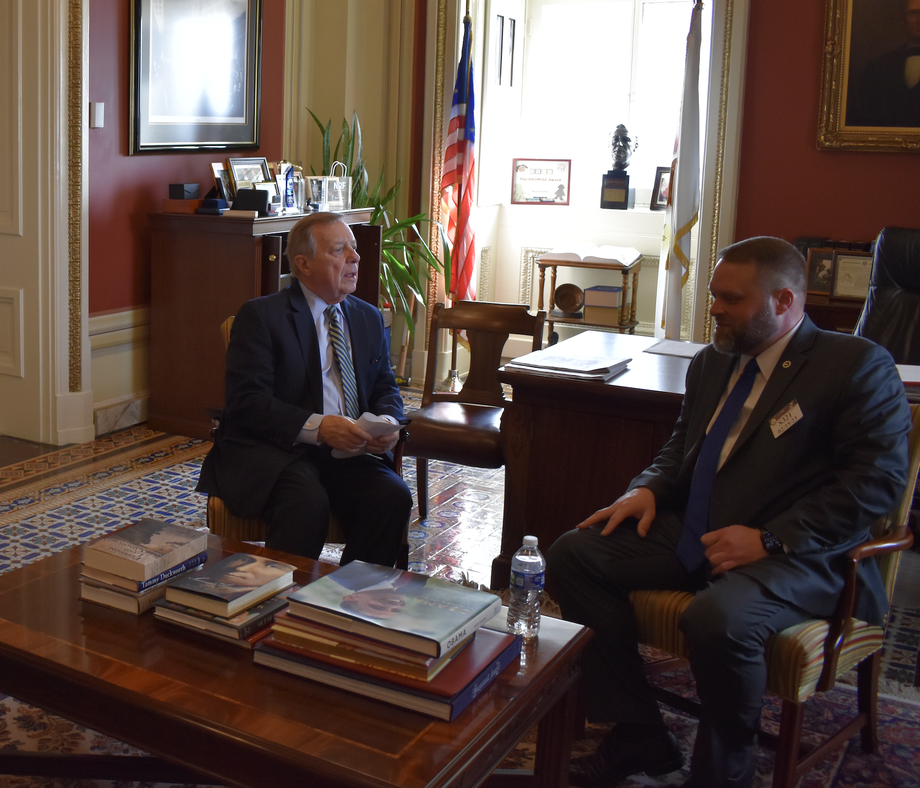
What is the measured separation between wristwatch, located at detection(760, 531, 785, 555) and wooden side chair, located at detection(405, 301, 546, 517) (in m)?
1.43

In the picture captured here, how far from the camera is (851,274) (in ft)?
16.9

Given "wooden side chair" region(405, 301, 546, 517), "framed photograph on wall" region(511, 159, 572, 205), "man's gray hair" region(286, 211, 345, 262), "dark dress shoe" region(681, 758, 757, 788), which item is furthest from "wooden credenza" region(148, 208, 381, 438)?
"dark dress shoe" region(681, 758, 757, 788)

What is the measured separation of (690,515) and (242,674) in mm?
1157

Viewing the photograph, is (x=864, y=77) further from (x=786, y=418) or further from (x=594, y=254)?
(x=786, y=418)

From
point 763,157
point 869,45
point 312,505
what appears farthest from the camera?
point 763,157

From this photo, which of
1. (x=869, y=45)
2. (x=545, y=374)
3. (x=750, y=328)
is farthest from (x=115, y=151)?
(x=869, y=45)

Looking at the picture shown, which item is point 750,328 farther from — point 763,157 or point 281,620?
point 763,157

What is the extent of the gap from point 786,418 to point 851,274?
331 cm

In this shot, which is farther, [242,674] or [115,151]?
[115,151]

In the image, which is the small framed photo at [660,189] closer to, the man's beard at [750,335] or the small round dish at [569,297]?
the small round dish at [569,297]

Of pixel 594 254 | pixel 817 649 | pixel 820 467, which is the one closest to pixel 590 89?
pixel 594 254

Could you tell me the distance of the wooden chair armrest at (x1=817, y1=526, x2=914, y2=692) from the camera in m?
2.11

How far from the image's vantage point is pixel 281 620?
1.72 m

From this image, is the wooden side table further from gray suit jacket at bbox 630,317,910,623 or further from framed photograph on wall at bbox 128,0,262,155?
gray suit jacket at bbox 630,317,910,623
